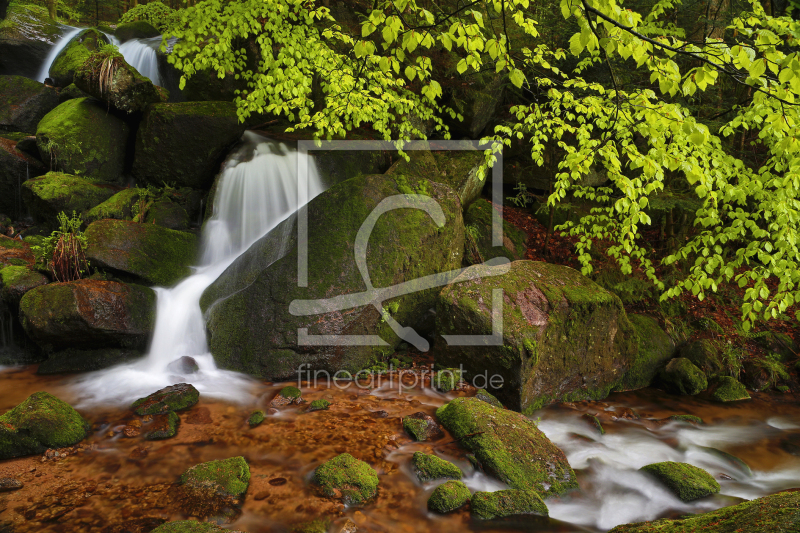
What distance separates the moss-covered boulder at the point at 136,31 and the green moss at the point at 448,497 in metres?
17.3

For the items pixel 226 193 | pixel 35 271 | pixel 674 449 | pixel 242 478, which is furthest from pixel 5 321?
pixel 674 449

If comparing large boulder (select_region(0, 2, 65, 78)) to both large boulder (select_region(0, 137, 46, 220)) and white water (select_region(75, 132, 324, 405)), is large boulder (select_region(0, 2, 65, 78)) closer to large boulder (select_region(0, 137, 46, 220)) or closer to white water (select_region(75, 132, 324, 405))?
large boulder (select_region(0, 137, 46, 220))

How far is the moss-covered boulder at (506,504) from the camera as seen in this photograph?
138 inches

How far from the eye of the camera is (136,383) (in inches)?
223

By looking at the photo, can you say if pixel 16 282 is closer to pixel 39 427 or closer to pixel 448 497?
pixel 39 427

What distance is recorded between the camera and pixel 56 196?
8047mm

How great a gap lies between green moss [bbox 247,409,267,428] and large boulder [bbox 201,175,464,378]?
104cm

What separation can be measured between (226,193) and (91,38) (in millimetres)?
8844

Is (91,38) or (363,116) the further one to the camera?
(91,38)

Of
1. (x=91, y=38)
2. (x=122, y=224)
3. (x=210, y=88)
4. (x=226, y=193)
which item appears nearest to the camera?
(x=122, y=224)

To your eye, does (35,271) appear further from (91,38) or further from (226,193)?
(91,38)

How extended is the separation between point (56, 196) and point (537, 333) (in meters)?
8.59

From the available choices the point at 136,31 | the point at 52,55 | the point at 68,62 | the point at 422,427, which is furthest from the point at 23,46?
the point at 422,427

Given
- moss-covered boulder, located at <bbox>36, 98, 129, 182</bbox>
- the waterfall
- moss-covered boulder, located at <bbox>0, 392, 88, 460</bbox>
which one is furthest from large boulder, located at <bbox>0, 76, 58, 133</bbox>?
moss-covered boulder, located at <bbox>0, 392, 88, 460</bbox>
